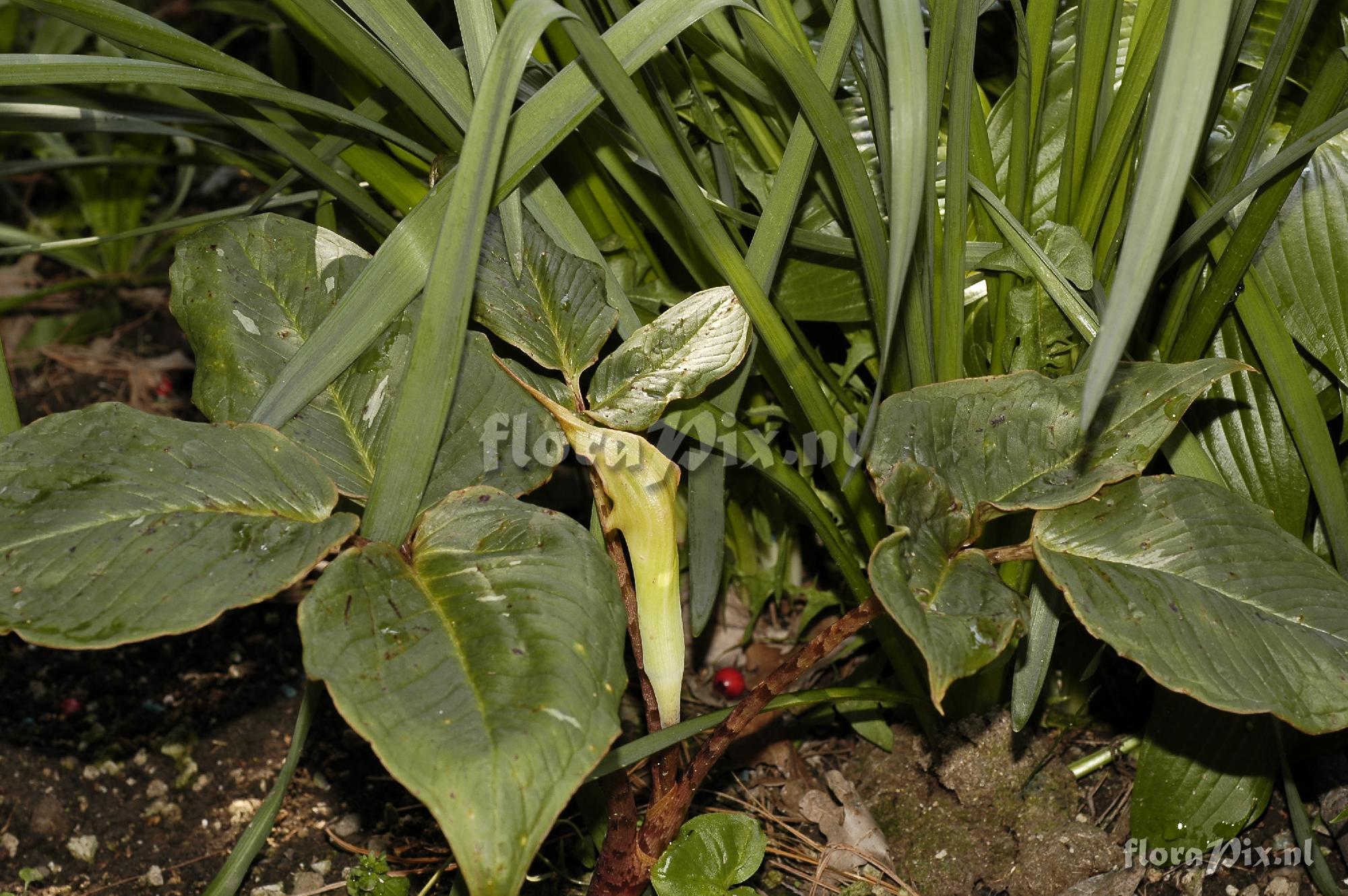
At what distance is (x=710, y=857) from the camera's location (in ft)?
3.13

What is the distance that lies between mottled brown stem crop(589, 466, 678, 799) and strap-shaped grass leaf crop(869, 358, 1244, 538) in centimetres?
22

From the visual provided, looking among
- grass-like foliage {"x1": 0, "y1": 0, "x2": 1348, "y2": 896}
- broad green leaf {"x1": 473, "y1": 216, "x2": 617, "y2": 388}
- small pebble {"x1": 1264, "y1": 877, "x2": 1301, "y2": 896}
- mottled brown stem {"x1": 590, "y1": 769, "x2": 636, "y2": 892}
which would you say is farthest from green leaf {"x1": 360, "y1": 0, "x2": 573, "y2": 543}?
small pebble {"x1": 1264, "y1": 877, "x2": 1301, "y2": 896}

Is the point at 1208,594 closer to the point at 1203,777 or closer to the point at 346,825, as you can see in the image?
the point at 1203,777

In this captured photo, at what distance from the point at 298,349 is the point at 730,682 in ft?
2.14

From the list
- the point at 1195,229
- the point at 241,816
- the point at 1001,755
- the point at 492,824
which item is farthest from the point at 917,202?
the point at 241,816

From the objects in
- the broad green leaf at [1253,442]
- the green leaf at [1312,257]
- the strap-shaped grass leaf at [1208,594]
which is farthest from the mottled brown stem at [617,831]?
the green leaf at [1312,257]

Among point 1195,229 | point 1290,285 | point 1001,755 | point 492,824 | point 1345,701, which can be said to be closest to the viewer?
point 492,824

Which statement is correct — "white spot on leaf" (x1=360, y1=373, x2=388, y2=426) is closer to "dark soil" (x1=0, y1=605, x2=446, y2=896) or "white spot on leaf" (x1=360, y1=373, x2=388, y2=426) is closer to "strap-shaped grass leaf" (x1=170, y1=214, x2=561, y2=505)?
"strap-shaped grass leaf" (x1=170, y1=214, x2=561, y2=505)

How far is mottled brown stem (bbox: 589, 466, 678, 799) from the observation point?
0.88 meters

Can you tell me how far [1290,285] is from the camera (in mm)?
1017

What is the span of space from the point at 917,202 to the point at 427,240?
0.38 meters

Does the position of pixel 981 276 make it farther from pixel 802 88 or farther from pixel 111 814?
pixel 111 814

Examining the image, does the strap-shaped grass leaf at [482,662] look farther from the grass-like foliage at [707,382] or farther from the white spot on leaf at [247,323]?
the white spot on leaf at [247,323]

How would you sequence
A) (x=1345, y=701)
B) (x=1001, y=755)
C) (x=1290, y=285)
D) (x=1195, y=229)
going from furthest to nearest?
(x=1001, y=755) < (x=1290, y=285) < (x=1195, y=229) < (x=1345, y=701)
